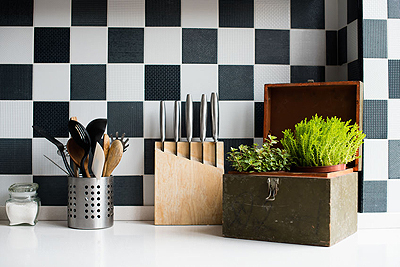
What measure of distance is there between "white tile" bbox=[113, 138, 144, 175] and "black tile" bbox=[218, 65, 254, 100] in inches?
12.9

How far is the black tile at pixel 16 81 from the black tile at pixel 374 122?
3.60 ft

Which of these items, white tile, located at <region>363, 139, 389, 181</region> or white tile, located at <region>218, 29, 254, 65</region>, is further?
white tile, located at <region>218, 29, 254, 65</region>

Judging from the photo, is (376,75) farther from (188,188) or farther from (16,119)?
(16,119)

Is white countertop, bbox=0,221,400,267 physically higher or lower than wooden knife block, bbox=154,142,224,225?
lower

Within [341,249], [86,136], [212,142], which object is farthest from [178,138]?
[341,249]

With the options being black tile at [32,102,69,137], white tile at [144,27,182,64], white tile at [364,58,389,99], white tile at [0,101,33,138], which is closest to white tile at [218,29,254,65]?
white tile at [144,27,182,64]

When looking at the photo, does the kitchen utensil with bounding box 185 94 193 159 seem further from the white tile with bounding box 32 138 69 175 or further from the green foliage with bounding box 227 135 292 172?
the white tile with bounding box 32 138 69 175

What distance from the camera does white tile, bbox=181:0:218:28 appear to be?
1311mm

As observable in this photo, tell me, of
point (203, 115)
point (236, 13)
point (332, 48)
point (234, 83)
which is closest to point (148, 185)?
point (203, 115)

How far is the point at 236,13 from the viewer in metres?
1.32

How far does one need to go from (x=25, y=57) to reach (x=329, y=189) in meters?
1.06

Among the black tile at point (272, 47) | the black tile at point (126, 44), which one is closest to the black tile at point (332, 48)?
the black tile at point (272, 47)

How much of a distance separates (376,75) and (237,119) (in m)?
0.46

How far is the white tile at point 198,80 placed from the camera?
4.28 feet
